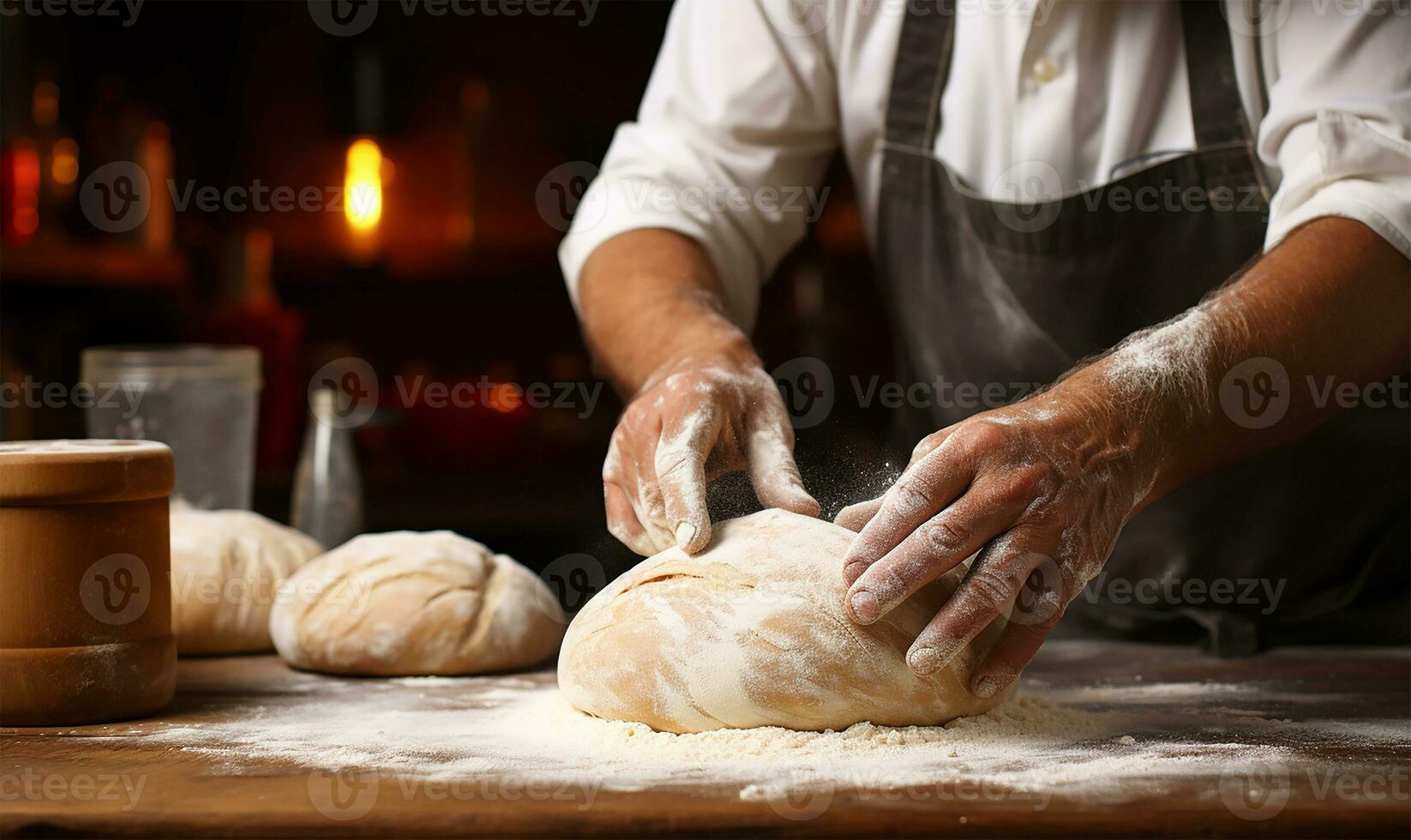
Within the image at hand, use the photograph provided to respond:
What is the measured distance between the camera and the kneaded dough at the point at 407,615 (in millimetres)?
1429

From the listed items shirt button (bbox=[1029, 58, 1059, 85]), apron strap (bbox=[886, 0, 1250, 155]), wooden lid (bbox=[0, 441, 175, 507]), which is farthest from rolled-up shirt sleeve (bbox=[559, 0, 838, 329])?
wooden lid (bbox=[0, 441, 175, 507])

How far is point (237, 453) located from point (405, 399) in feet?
5.34

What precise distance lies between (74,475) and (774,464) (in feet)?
2.18

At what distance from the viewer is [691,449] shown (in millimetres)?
1230

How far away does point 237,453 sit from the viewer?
1.87m

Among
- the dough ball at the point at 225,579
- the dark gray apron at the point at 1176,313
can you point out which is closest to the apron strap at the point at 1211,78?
the dark gray apron at the point at 1176,313

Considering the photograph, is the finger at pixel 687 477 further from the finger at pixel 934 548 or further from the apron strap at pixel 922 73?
the apron strap at pixel 922 73

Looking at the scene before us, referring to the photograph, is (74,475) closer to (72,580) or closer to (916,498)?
(72,580)

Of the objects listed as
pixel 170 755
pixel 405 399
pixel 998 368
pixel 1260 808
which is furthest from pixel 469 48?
pixel 1260 808

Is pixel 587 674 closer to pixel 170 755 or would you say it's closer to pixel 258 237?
pixel 170 755

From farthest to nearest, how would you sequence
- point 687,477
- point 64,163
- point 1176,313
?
1. point 64,163
2. point 1176,313
3. point 687,477

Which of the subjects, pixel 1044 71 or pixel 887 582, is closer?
pixel 887 582

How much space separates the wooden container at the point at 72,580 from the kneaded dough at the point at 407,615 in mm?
262

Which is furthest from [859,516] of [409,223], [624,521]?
[409,223]
